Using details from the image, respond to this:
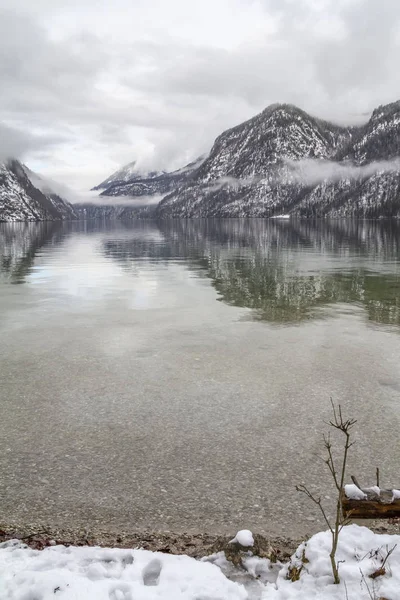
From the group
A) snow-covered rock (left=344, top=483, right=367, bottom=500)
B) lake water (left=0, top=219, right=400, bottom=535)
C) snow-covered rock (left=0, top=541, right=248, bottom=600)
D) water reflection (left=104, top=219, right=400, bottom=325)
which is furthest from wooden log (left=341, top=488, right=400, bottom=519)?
water reflection (left=104, top=219, right=400, bottom=325)

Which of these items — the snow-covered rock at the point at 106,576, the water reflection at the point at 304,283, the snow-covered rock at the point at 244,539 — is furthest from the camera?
the water reflection at the point at 304,283

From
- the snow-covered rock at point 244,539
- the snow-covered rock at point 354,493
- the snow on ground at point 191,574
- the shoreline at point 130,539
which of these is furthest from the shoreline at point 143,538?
the snow-covered rock at point 354,493

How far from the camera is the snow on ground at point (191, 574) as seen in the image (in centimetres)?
518

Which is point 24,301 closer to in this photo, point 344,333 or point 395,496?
point 344,333

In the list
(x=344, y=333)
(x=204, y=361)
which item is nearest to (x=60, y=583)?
(x=204, y=361)

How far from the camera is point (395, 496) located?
20.6ft

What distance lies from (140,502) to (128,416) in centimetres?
321

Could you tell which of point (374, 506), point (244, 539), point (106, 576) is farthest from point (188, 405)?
point (106, 576)

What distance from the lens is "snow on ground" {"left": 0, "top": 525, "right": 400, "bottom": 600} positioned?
5176mm

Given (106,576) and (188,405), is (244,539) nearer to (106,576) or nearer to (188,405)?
(106,576)

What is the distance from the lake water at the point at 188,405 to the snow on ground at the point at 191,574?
872 mm

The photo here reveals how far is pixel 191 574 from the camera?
18.1ft

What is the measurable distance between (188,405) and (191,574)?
5.60 meters

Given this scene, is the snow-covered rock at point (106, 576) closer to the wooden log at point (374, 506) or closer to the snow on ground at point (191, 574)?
the snow on ground at point (191, 574)
